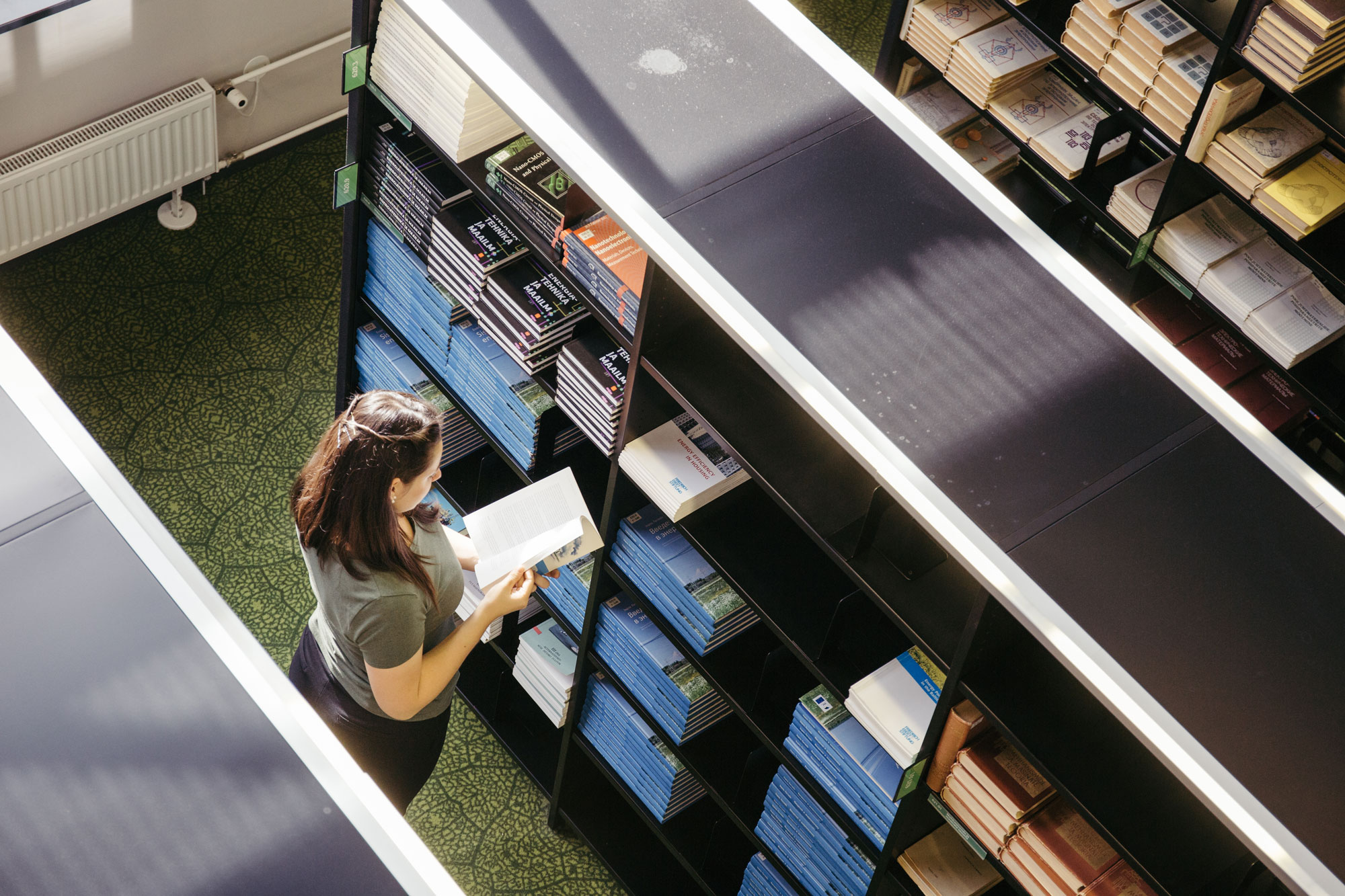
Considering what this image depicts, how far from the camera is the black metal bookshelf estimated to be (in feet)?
8.06

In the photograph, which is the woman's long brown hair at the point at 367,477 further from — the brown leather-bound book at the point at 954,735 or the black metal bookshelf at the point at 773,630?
the brown leather-bound book at the point at 954,735

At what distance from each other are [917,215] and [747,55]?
50 centimetres

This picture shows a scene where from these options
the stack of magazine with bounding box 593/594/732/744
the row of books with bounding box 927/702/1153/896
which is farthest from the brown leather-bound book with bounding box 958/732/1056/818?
the stack of magazine with bounding box 593/594/732/744

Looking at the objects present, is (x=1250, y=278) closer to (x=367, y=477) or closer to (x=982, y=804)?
(x=982, y=804)

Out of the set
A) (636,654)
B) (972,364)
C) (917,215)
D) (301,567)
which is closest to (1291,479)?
(972,364)

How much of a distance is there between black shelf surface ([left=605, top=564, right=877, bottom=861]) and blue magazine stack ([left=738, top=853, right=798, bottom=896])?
285mm

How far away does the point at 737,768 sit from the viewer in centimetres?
340

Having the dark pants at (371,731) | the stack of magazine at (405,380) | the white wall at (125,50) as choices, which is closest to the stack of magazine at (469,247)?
the stack of magazine at (405,380)

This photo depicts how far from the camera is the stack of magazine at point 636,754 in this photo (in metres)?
3.49

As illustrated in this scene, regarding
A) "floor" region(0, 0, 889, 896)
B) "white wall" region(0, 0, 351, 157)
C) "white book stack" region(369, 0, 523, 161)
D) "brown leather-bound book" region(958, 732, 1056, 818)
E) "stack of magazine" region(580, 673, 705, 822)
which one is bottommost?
"floor" region(0, 0, 889, 896)

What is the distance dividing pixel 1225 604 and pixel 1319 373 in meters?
2.15

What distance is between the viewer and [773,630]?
3027 mm

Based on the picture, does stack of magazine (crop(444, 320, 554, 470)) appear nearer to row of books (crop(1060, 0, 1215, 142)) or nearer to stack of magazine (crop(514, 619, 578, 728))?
stack of magazine (crop(514, 619, 578, 728))

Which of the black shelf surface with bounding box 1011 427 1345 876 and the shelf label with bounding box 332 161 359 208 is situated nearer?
the black shelf surface with bounding box 1011 427 1345 876
